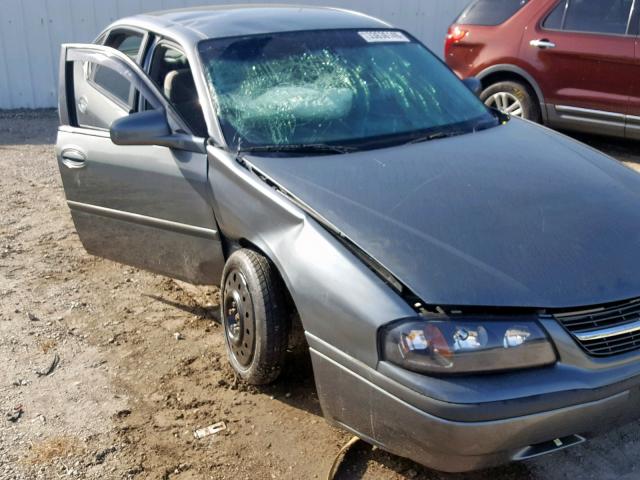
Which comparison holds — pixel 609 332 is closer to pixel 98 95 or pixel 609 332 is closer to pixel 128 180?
pixel 128 180

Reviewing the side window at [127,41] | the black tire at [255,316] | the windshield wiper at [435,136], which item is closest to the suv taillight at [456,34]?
the side window at [127,41]

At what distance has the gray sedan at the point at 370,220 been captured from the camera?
2439 millimetres

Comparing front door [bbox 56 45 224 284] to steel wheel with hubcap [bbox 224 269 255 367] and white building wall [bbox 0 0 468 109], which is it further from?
white building wall [bbox 0 0 468 109]

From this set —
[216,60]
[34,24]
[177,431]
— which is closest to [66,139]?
[216,60]

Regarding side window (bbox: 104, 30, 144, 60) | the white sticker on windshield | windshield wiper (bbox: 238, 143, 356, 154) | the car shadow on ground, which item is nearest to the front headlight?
→ windshield wiper (bbox: 238, 143, 356, 154)

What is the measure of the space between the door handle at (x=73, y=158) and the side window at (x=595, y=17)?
5254 millimetres

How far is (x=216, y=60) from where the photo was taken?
150 inches

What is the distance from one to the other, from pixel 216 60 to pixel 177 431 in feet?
6.12

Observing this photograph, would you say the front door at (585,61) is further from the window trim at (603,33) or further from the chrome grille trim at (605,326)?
the chrome grille trim at (605,326)

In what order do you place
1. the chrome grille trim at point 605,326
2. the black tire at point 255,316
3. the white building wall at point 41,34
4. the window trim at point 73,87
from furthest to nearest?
the white building wall at point 41,34, the window trim at point 73,87, the black tire at point 255,316, the chrome grille trim at point 605,326

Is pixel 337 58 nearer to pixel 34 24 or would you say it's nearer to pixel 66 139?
pixel 66 139

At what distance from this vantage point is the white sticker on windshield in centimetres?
421

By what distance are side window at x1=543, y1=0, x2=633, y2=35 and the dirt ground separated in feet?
16.2

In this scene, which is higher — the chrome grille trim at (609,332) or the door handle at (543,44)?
the door handle at (543,44)
